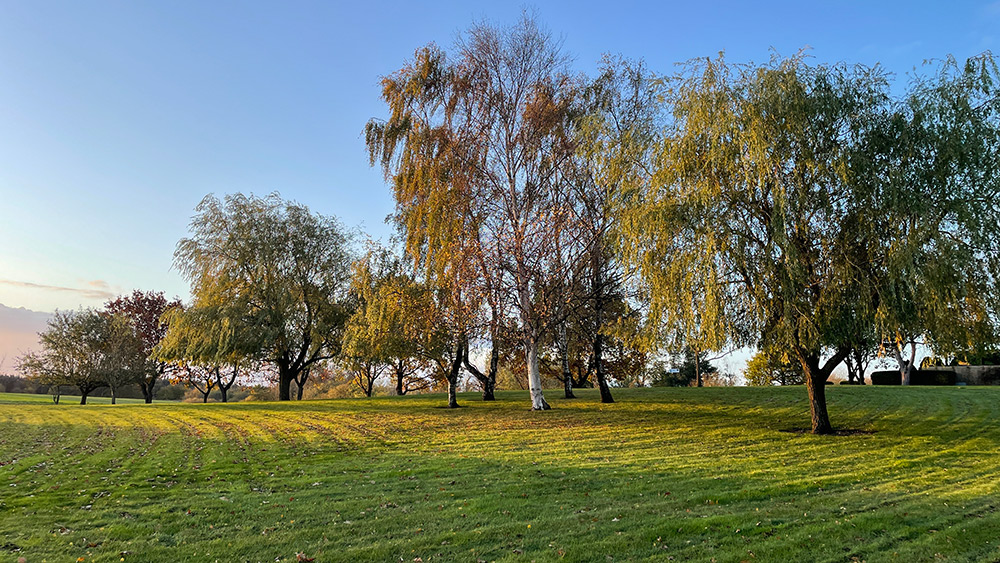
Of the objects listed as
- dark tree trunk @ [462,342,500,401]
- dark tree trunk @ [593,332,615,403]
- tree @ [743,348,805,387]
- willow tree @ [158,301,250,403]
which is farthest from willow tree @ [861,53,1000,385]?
tree @ [743,348,805,387]

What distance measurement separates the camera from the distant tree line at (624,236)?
11.8 meters

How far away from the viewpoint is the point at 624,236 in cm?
1411

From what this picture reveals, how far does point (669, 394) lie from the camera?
24.8 m

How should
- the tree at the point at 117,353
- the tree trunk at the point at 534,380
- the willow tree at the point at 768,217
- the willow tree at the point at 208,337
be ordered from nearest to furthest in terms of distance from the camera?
the willow tree at the point at 768,217 → the tree trunk at the point at 534,380 → the willow tree at the point at 208,337 → the tree at the point at 117,353

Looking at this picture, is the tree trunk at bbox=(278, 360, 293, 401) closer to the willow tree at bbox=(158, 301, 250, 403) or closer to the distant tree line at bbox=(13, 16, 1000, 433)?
the distant tree line at bbox=(13, 16, 1000, 433)

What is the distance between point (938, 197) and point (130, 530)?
1556 cm

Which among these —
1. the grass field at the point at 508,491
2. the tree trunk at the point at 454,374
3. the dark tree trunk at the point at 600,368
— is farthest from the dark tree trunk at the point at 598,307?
the grass field at the point at 508,491

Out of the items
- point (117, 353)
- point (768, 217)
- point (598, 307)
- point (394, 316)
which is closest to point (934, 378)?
point (598, 307)

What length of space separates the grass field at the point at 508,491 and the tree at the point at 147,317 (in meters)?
21.5

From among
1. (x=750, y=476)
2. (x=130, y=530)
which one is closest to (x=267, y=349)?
(x=130, y=530)

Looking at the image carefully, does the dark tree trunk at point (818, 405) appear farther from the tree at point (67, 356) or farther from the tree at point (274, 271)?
the tree at point (67, 356)

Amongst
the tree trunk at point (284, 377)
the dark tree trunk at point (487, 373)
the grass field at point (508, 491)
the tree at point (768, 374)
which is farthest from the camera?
the tree at point (768, 374)

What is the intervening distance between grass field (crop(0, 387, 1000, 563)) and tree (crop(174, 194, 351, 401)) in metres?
11.7

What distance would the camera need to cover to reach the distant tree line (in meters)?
11.8
